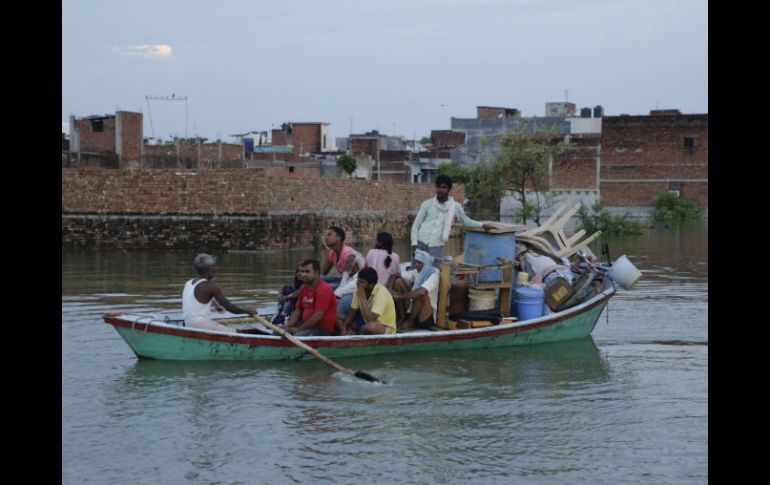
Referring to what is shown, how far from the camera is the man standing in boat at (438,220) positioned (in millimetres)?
12312

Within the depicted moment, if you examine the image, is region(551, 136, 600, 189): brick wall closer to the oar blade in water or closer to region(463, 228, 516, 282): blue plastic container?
region(463, 228, 516, 282): blue plastic container

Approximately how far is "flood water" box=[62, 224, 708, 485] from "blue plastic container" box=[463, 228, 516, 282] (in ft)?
3.50

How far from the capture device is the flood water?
750 cm

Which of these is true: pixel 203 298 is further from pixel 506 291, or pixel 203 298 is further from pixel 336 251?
pixel 506 291

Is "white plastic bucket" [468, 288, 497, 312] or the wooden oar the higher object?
"white plastic bucket" [468, 288, 497, 312]

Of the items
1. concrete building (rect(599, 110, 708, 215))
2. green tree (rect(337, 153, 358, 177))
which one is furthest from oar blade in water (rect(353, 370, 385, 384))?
concrete building (rect(599, 110, 708, 215))

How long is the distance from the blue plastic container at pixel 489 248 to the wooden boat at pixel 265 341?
747mm

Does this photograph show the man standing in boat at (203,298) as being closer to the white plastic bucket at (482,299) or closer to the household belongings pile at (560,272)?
the white plastic bucket at (482,299)

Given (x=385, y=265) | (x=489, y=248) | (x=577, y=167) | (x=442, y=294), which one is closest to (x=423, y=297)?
(x=442, y=294)

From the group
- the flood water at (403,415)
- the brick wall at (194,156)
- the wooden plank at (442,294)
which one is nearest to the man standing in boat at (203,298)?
the flood water at (403,415)
